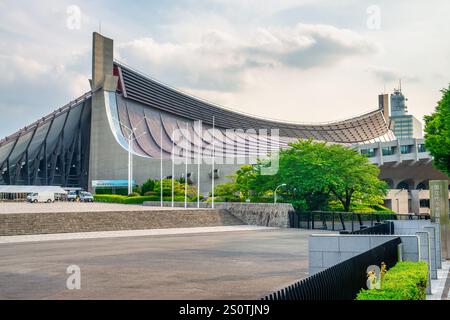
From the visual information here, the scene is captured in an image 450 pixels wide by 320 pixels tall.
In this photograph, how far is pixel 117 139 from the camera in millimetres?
75062

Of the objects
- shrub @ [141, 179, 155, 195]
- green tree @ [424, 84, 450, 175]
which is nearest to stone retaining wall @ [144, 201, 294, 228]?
green tree @ [424, 84, 450, 175]

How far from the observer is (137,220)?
37688 millimetres

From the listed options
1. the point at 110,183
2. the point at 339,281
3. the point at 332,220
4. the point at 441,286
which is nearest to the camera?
the point at 339,281

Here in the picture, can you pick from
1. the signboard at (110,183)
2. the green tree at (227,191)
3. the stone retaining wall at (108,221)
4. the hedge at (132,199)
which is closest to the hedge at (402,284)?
the stone retaining wall at (108,221)

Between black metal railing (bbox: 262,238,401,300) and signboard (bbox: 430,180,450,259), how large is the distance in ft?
36.7

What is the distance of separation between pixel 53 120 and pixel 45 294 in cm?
7590

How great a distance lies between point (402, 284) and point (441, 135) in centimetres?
2220

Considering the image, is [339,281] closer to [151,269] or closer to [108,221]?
[151,269]

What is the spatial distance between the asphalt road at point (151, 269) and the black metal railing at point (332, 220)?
15.8 m

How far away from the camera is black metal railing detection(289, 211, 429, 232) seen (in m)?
39.4

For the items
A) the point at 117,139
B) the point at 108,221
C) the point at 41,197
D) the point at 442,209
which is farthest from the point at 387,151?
the point at 442,209

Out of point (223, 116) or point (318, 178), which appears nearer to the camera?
point (318, 178)


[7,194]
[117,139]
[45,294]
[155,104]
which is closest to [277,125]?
[155,104]
